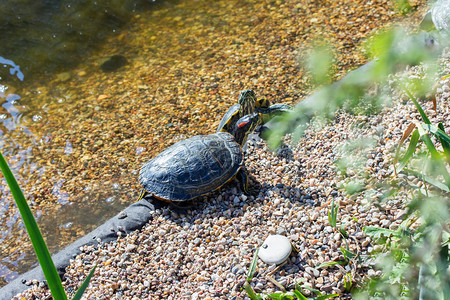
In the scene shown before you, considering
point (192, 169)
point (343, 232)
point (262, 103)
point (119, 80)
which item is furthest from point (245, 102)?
point (119, 80)

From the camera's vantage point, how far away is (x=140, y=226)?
350cm

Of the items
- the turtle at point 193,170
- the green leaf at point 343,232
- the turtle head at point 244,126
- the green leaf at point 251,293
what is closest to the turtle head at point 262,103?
the turtle head at point 244,126

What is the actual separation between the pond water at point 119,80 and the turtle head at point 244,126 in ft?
3.26

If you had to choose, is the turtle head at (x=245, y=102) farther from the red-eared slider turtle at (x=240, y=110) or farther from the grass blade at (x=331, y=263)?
the grass blade at (x=331, y=263)

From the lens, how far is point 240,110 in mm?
4371

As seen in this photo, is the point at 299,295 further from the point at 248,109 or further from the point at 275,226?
the point at 248,109

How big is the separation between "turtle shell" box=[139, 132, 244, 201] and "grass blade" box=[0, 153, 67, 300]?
76.3 inches

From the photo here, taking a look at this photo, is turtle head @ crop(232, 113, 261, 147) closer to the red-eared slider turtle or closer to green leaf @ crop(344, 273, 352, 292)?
the red-eared slider turtle

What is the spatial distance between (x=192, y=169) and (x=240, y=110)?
1109 mm

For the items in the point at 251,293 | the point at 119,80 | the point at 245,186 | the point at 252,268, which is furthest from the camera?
the point at 119,80

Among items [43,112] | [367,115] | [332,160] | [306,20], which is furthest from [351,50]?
[43,112]

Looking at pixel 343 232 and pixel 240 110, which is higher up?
pixel 240 110

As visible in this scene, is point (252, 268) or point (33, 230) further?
point (252, 268)

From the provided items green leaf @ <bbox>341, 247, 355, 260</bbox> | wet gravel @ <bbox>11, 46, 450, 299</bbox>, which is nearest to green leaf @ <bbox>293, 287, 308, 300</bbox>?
wet gravel @ <bbox>11, 46, 450, 299</bbox>
